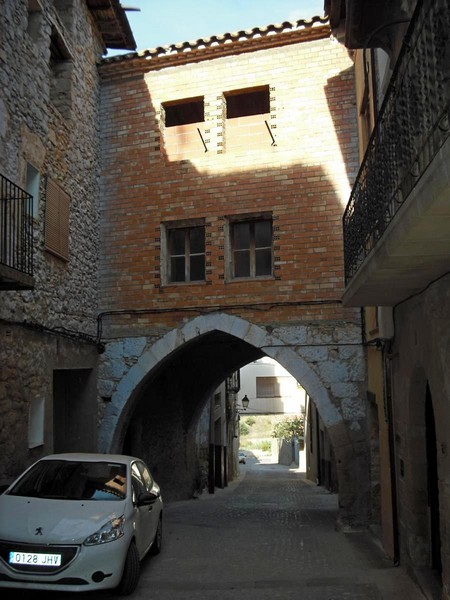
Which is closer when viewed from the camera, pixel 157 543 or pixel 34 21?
pixel 157 543

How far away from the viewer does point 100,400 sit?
1114 cm

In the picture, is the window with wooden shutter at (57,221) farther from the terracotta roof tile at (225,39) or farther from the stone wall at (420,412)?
the stone wall at (420,412)

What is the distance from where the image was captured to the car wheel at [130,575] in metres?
5.75

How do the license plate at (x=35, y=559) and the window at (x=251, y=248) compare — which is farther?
the window at (x=251, y=248)

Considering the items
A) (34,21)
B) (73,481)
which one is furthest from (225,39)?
(73,481)

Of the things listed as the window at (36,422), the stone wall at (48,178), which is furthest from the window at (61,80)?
the window at (36,422)

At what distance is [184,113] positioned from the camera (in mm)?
12289

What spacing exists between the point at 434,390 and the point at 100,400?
727cm

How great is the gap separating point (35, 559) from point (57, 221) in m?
5.96

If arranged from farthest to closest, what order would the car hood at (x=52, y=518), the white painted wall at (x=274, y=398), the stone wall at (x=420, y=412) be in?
the white painted wall at (x=274, y=398) → the car hood at (x=52, y=518) → the stone wall at (x=420, y=412)

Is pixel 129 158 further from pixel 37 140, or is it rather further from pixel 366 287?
pixel 366 287

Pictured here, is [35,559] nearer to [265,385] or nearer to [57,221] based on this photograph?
[57,221]

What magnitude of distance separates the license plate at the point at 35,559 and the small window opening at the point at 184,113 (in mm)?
9137

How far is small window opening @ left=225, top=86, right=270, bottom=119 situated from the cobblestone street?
778 cm
